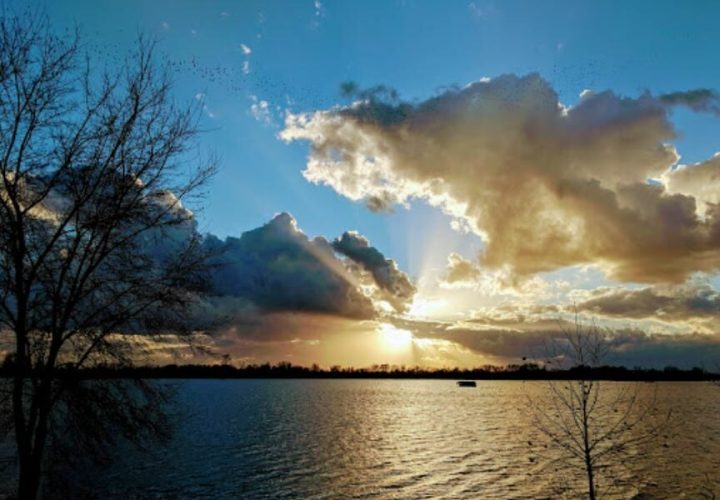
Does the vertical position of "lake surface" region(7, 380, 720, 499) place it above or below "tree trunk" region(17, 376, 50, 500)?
below

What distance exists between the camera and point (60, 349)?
1192 cm

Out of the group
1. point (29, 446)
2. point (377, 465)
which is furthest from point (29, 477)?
point (377, 465)

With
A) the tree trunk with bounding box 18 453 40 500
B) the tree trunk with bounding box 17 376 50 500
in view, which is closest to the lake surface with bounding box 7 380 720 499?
the tree trunk with bounding box 18 453 40 500

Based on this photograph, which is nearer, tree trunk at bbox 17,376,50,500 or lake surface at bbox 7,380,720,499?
tree trunk at bbox 17,376,50,500

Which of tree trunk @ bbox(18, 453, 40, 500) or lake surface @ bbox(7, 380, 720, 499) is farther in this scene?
lake surface @ bbox(7, 380, 720, 499)

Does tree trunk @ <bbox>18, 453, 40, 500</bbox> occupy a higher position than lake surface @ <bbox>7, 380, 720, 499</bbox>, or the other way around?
tree trunk @ <bbox>18, 453, 40, 500</bbox>

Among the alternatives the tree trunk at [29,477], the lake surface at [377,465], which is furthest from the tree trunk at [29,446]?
the lake surface at [377,465]

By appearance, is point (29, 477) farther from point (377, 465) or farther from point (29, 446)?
point (377, 465)

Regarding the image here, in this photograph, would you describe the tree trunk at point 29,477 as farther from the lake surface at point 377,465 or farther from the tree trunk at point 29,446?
the lake surface at point 377,465

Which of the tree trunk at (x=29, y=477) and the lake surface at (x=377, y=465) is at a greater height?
the tree trunk at (x=29, y=477)

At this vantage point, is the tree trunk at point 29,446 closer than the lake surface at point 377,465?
Yes

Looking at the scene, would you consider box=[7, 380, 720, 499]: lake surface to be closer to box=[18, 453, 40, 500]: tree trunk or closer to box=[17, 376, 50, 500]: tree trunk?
box=[18, 453, 40, 500]: tree trunk

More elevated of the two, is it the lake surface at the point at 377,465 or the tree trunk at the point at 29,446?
the tree trunk at the point at 29,446

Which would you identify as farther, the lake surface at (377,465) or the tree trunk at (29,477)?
the lake surface at (377,465)
